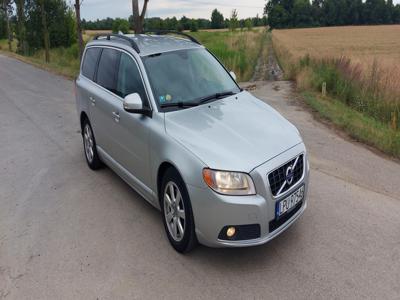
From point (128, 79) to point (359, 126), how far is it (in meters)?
5.19

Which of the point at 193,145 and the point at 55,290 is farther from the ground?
the point at 193,145

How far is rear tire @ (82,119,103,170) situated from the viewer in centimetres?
602

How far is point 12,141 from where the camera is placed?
784 cm

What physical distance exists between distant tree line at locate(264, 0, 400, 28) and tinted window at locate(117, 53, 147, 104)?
398 ft

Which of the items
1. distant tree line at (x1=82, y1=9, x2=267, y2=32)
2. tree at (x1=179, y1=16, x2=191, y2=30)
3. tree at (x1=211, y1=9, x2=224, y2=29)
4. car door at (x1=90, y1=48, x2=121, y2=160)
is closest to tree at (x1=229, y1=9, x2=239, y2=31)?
distant tree line at (x1=82, y1=9, x2=267, y2=32)

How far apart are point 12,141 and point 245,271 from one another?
5976 mm

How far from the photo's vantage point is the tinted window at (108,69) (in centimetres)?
514

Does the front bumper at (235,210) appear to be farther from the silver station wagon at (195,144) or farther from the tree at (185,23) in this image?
the tree at (185,23)

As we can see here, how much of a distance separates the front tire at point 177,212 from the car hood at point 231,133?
1.22 ft

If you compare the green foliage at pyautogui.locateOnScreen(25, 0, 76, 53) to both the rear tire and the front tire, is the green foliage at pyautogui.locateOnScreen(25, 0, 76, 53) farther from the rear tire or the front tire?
the front tire

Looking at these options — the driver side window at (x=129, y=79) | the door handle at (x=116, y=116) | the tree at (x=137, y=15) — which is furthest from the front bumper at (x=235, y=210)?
the tree at (x=137, y=15)

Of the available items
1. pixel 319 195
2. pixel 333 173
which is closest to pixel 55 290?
pixel 319 195

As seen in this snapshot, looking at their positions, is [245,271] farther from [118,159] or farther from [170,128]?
[118,159]

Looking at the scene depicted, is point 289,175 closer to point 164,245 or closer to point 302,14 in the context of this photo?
point 164,245
